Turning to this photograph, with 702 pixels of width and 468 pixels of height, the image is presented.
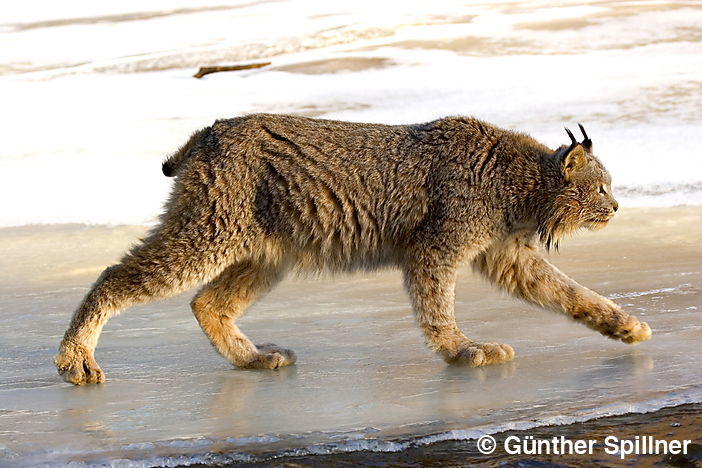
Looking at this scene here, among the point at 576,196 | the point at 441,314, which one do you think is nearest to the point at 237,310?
the point at 441,314

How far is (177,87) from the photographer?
15.4 metres

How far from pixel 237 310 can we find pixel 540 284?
164cm

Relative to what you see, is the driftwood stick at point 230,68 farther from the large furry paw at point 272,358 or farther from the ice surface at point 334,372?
the large furry paw at point 272,358

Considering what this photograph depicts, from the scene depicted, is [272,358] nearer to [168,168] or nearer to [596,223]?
[168,168]

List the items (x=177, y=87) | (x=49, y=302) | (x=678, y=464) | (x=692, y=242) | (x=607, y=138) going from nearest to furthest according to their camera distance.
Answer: (x=678, y=464) < (x=49, y=302) < (x=692, y=242) < (x=607, y=138) < (x=177, y=87)

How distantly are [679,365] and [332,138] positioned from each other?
7.01 feet

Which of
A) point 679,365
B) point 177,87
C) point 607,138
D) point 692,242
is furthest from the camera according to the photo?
point 177,87

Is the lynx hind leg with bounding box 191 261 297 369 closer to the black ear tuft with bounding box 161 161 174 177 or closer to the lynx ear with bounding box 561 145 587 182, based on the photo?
the black ear tuft with bounding box 161 161 174 177

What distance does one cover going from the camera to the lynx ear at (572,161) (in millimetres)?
5707

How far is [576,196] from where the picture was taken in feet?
19.1

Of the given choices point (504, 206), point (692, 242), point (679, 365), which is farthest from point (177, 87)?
point (679, 365)

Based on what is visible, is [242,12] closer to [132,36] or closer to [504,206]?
[132,36]

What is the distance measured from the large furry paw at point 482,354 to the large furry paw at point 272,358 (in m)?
0.83

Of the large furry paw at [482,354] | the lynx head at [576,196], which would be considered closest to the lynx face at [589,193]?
the lynx head at [576,196]
